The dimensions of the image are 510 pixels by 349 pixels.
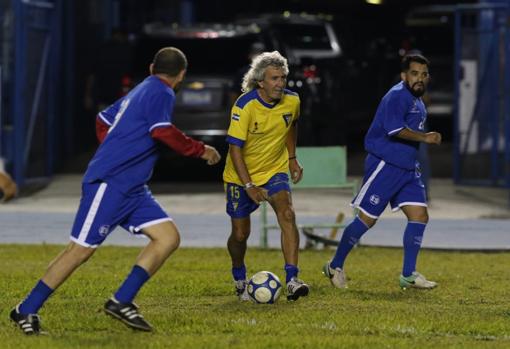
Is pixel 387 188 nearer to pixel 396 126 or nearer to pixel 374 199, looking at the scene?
pixel 374 199

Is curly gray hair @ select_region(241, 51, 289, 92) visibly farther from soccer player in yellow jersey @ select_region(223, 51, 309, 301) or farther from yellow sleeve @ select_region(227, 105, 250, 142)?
yellow sleeve @ select_region(227, 105, 250, 142)

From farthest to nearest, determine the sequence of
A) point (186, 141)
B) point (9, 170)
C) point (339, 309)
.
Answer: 1. point (9, 170)
2. point (339, 309)
3. point (186, 141)

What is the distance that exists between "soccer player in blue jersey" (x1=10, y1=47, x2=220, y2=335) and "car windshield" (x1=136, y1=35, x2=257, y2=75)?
37.5 feet

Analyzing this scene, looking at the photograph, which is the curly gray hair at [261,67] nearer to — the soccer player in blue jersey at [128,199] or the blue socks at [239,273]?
the blue socks at [239,273]

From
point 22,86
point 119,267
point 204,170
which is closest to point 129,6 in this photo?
point 204,170

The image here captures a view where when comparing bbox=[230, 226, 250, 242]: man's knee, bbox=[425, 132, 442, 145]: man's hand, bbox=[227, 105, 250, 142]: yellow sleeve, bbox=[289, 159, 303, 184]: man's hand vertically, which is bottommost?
bbox=[230, 226, 250, 242]: man's knee

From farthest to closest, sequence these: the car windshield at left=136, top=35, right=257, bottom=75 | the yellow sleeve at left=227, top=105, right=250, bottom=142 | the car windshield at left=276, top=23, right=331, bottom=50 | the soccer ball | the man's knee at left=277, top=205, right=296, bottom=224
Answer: the car windshield at left=276, top=23, right=331, bottom=50 → the car windshield at left=136, top=35, right=257, bottom=75 → the man's knee at left=277, top=205, right=296, bottom=224 → the yellow sleeve at left=227, top=105, right=250, bottom=142 → the soccer ball

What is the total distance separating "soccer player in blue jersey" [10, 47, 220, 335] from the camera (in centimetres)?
978

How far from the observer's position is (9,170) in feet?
69.3

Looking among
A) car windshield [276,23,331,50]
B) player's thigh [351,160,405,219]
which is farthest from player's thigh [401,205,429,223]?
car windshield [276,23,331,50]

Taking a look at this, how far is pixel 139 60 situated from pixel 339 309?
11259 mm

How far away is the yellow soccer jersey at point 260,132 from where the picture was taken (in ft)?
38.4

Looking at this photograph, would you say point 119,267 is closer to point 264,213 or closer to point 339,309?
point 264,213

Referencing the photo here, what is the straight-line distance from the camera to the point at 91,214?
9859 mm
